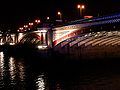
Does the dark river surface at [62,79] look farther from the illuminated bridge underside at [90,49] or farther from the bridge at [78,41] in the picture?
the illuminated bridge underside at [90,49]

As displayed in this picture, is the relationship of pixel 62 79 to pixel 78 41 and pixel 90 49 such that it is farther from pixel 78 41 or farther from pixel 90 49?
pixel 90 49

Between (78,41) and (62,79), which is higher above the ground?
(78,41)

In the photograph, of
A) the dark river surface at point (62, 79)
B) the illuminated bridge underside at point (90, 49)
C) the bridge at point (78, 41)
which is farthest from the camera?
the illuminated bridge underside at point (90, 49)

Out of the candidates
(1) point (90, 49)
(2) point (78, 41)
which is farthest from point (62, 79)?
(1) point (90, 49)

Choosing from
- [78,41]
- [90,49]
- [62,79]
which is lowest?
[62,79]

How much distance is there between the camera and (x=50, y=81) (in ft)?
121

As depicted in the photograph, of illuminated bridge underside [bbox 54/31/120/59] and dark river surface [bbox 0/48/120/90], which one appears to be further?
illuminated bridge underside [bbox 54/31/120/59]

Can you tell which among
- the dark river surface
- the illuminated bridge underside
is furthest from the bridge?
the dark river surface

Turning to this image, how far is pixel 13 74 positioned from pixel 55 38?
19795 millimetres

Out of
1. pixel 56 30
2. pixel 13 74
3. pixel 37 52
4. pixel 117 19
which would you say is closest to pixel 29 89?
pixel 13 74

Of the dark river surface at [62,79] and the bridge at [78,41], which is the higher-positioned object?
the bridge at [78,41]

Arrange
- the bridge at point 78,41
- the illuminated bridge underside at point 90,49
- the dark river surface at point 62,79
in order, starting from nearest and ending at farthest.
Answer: the dark river surface at point 62,79
the bridge at point 78,41
the illuminated bridge underside at point 90,49

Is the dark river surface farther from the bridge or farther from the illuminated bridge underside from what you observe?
the illuminated bridge underside

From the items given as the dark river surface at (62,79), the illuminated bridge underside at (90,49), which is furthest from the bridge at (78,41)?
the dark river surface at (62,79)
